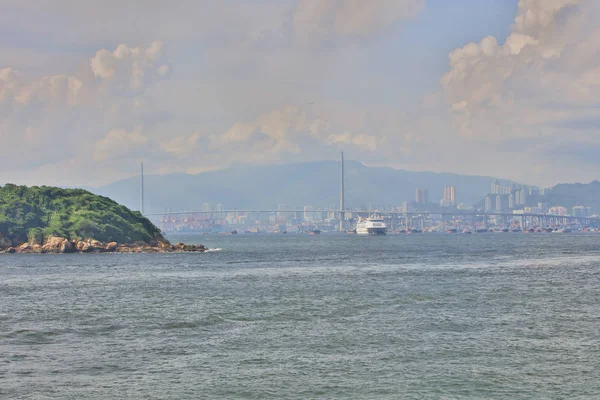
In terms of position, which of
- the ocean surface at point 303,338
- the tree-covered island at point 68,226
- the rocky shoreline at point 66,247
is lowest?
the ocean surface at point 303,338

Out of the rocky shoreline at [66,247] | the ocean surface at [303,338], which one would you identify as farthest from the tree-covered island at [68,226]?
the ocean surface at [303,338]

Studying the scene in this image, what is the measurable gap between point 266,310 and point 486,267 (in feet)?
134

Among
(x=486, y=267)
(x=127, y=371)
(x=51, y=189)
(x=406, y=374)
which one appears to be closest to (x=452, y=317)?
(x=406, y=374)

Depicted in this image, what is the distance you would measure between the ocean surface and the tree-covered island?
161 feet

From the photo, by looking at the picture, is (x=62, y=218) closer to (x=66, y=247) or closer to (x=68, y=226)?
(x=68, y=226)

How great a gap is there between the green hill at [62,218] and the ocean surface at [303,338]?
51.6 meters

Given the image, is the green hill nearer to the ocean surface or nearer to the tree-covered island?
the tree-covered island

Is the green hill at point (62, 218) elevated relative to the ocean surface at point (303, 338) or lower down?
elevated

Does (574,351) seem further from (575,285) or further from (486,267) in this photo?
(486,267)

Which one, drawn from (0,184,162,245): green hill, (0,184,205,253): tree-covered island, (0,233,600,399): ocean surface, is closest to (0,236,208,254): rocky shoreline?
(0,184,205,253): tree-covered island

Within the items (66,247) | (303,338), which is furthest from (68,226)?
(303,338)

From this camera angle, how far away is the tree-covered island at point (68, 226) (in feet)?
367

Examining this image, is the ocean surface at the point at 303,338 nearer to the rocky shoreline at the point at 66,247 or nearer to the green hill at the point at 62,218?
the rocky shoreline at the point at 66,247

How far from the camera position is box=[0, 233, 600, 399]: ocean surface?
84.4 ft
